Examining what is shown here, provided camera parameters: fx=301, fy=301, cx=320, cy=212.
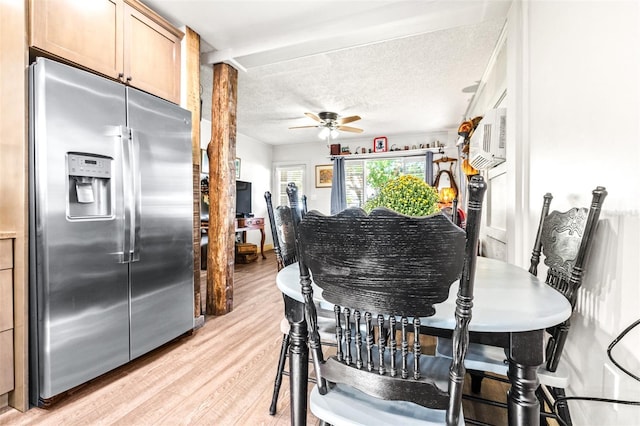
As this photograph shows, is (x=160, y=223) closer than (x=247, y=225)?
Yes

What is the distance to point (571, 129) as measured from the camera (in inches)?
53.1

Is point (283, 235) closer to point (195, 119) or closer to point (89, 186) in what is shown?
point (89, 186)

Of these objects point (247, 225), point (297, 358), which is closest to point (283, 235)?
point (297, 358)

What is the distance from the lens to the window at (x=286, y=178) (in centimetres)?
714

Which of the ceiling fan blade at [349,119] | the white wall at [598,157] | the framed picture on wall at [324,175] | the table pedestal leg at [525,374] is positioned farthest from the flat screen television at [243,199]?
the table pedestal leg at [525,374]

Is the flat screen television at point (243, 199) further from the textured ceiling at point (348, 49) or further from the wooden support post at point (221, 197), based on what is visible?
the wooden support post at point (221, 197)

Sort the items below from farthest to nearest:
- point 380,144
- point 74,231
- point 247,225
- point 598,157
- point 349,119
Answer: point 380,144
point 247,225
point 349,119
point 74,231
point 598,157

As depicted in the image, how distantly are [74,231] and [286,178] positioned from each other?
19.1 ft

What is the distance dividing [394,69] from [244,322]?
3.01 meters

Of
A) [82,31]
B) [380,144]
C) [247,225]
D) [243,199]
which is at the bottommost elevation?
[247,225]

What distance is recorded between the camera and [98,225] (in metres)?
1.71

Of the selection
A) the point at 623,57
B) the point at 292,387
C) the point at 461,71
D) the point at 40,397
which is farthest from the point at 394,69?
the point at 40,397

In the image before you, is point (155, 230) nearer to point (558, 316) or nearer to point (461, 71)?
point (558, 316)

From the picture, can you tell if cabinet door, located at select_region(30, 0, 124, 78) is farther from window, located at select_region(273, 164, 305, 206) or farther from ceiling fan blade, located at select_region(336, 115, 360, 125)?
window, located at select_region(273, 164, 305, 206)
